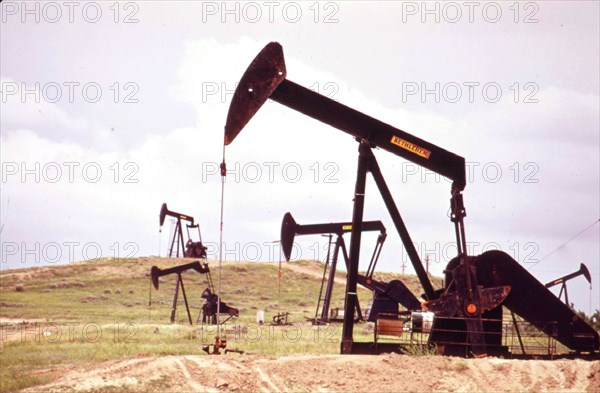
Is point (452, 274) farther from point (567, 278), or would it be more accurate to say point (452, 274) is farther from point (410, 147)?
point (567, 278)

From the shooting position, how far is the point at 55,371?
9875mm

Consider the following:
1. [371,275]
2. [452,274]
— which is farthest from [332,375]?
[371,275]

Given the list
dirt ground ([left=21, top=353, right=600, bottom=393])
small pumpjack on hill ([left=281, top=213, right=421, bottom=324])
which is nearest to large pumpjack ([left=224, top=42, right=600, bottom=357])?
dirt ground ([left=21, top=353, right=600, bottom=393])

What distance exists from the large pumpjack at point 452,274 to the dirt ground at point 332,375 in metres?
1.17

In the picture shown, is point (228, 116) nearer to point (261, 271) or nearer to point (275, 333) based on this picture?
point (275, 333)

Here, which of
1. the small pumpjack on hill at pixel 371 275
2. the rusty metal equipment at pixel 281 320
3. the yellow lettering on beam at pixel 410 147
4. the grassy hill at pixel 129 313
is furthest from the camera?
the rusty metal equipment at pixel 281 320

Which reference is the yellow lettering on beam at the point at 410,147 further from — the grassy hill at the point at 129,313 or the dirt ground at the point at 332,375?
the grassy hill at the point at 129,313

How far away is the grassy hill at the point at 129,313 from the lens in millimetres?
12622

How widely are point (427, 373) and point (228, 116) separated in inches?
175

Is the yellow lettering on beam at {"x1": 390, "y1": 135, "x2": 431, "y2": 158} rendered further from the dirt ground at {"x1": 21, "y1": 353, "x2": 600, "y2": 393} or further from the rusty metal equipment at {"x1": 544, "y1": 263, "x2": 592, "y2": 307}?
the rusty metal equipment at {"x1": 544, "y1": 263, "x2": 592, "y2": 307}

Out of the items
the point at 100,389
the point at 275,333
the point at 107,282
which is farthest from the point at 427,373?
the point at 107,282

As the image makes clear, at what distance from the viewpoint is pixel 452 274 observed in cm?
1110

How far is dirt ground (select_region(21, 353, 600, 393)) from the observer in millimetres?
8773

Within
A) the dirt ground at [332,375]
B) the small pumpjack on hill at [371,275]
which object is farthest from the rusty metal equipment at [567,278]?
the dirt ground at [332,375]
